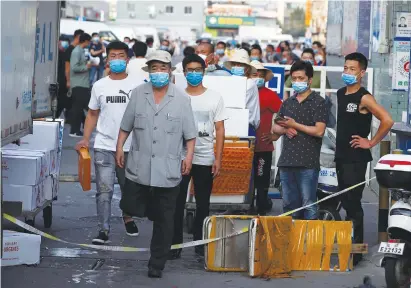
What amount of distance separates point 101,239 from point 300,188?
1.99m

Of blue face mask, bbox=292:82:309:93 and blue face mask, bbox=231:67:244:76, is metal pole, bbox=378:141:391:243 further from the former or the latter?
blue face mask, bbox=231:67:244:76

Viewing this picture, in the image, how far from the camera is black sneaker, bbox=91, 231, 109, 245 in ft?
36.2

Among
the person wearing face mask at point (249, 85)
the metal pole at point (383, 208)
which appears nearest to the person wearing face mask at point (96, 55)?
the person wearing face mask at point (249, 85)

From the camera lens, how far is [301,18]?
180 meters

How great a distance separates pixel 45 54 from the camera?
1210cm

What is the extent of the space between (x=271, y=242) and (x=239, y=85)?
3.21m

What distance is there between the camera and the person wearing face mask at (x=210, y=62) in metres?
13.8

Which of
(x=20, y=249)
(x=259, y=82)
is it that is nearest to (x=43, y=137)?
(x=20, y=249)

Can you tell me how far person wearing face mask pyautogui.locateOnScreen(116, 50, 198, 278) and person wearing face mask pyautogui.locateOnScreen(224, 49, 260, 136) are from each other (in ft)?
9.60

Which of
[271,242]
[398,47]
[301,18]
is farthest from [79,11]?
[301,18]

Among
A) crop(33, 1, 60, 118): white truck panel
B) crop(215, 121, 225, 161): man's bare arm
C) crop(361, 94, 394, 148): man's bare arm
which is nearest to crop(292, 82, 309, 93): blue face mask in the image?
crop(361, 94, 394, 148): man's bare arm

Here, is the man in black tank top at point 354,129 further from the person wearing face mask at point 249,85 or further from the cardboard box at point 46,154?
the cardboard box at point 46,154

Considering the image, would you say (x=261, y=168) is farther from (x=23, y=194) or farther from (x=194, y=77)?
(x=23, y=194)

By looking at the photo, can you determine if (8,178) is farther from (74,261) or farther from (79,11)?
(79,11)
